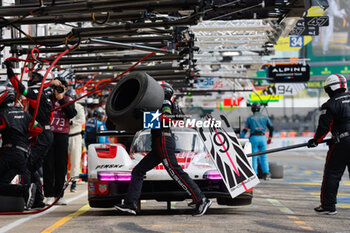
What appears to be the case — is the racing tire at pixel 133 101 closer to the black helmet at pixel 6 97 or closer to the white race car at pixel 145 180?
the white race car at pixel 145 180

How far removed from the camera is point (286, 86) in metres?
39.4

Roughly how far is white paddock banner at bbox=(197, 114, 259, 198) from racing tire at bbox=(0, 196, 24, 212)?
8.50 ft

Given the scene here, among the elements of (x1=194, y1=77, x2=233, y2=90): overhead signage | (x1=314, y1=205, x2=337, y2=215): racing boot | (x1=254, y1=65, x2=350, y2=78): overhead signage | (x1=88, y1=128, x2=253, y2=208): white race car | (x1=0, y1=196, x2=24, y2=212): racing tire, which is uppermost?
(x1=88, y1=128, x2=253, y2=208): white race car

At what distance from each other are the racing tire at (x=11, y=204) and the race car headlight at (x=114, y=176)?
1.28 m

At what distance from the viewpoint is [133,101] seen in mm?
8695

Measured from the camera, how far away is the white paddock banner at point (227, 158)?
9.47 m

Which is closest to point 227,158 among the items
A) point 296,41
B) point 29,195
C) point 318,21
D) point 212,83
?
point 29,195

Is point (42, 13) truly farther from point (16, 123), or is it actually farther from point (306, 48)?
point (306, 48)

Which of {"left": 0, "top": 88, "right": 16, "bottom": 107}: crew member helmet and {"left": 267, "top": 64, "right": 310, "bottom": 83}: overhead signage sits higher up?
{"left": 0, "top": 88, "right": 16, "bottom": 107}: crew member helmet

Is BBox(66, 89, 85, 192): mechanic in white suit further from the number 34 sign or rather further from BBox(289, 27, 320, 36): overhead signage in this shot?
the number 34 sign

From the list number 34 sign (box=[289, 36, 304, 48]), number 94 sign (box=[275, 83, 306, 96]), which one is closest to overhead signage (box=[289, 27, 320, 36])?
number 34 sign (box=[289, 36, 304, 48])

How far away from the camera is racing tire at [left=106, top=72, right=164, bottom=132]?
8.64m

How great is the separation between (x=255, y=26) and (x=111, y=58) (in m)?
4.08

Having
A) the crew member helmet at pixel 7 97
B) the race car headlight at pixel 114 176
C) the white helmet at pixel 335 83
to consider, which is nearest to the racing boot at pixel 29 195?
the crew member helmet at pixel 7 97
